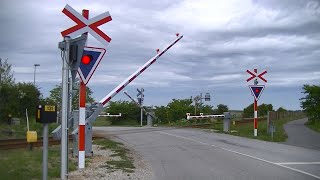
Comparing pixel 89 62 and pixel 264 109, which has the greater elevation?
pixel 89 62

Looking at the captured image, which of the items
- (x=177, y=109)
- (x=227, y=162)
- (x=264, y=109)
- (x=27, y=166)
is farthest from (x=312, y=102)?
(x=264, y=109)

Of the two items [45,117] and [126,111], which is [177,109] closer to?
[126,111]

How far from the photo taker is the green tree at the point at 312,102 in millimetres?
40500

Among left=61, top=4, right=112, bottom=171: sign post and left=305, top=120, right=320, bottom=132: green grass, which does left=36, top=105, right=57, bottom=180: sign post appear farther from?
left=305, top=120, right=320, bottom=132: green grass

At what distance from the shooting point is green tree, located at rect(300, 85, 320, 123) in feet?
133

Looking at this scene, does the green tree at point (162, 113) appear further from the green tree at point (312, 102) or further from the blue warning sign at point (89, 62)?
the blue warning sign at point (89, 62)

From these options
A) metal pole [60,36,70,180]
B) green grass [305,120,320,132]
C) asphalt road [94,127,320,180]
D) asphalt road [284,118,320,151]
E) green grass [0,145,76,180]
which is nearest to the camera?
metal pole [60,36,70,180]

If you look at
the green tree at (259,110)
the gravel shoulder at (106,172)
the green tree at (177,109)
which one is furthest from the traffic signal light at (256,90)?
the green tree at (259,110)

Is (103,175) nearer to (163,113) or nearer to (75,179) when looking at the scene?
(75,179)

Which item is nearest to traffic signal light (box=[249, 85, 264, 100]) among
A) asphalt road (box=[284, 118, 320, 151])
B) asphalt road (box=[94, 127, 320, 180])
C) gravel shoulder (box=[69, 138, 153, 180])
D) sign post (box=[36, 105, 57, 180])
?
asphalt road (box=[284, 118, 320, 151])

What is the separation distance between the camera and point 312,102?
41094mm

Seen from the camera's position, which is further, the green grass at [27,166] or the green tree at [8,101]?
the green tree at [8,101]

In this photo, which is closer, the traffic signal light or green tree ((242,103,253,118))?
the traffic signal light

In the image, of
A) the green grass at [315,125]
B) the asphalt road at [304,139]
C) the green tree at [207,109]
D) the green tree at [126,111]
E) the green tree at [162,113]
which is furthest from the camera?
the green tree at [207,109]
